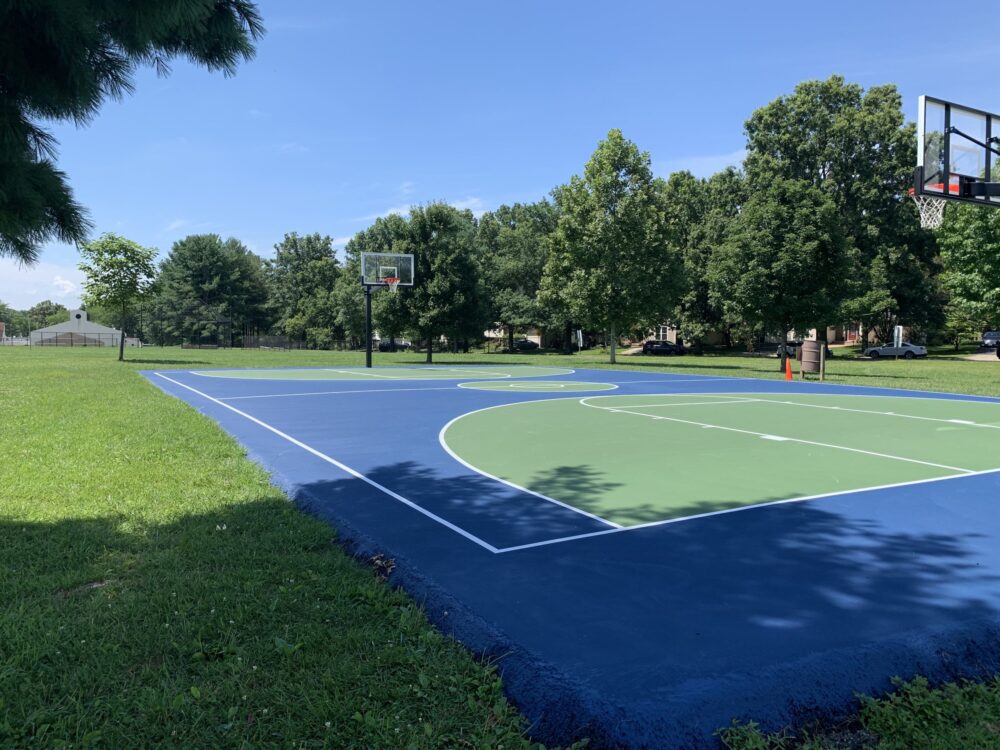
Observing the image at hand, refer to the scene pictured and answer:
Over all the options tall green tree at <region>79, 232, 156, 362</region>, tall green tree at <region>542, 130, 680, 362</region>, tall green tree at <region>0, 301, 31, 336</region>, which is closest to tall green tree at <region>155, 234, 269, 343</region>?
tall green tree at <region>79, 232, 156, 362</region>

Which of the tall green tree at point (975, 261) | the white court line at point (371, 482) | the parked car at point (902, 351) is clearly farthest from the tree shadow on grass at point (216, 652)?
the parked car at point (902, 351)

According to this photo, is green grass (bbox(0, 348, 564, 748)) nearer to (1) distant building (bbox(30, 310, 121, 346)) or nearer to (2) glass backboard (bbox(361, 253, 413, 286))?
(2) glass backboard (bbox(361, 253, 413, 286))

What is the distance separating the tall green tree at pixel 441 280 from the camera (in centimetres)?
3766

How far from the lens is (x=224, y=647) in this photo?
3.33 metres

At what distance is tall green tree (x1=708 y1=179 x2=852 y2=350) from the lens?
91.0 feet

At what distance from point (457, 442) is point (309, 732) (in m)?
7.07

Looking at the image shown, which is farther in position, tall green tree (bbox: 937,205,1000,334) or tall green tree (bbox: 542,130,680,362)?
tall green tree (bbox: 542,130,680,362)

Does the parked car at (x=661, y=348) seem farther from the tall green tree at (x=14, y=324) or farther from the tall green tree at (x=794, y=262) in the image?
the tall green tree at (x=14, y=324)

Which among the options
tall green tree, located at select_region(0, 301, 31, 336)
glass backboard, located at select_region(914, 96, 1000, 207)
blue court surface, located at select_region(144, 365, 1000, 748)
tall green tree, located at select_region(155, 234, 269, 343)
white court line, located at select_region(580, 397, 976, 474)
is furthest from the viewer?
tall green tree, located at select_region(0, 301, 31, 336)

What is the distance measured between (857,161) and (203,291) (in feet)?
225

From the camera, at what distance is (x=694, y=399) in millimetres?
16359

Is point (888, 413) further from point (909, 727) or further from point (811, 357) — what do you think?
point (909, 727)

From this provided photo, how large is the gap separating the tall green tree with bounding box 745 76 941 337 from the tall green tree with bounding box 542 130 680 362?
14.0 m

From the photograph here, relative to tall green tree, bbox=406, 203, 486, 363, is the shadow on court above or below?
below
